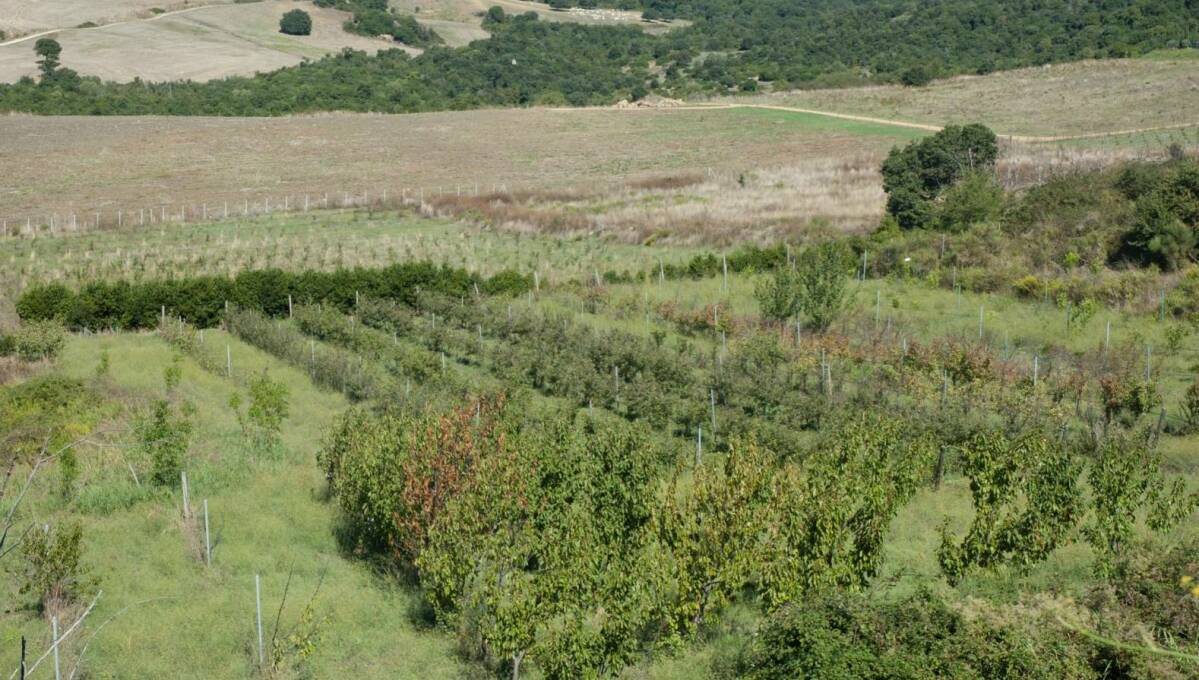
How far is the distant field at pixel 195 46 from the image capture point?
95.4 meters

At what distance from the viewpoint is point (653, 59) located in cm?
12594

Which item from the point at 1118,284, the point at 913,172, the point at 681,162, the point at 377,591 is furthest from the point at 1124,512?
the point at 681,162

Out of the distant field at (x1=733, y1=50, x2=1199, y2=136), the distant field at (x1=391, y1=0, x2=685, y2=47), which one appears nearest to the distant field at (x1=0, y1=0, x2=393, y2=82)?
the distant field at (x1=391, y1=0, x2=685, y2=47)

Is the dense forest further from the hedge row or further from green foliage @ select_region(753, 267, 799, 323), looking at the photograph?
green foliage @ select_region(753, 267, 799, 323)

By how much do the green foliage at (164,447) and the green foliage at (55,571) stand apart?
366cm

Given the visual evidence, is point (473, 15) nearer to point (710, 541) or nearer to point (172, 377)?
point (172, 377)

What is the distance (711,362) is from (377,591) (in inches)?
517

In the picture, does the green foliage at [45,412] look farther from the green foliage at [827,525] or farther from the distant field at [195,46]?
the distant field at [195,46]

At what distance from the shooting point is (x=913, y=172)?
1826 inches

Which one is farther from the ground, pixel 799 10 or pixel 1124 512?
pixel 799 10

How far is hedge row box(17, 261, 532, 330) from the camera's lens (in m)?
33.0

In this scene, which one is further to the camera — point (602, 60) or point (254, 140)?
point (602, 60)

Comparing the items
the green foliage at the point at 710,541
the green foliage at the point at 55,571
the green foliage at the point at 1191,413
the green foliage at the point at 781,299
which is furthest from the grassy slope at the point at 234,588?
the green foliage at the point at 1191,413

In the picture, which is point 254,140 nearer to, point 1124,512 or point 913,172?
point 913,172
